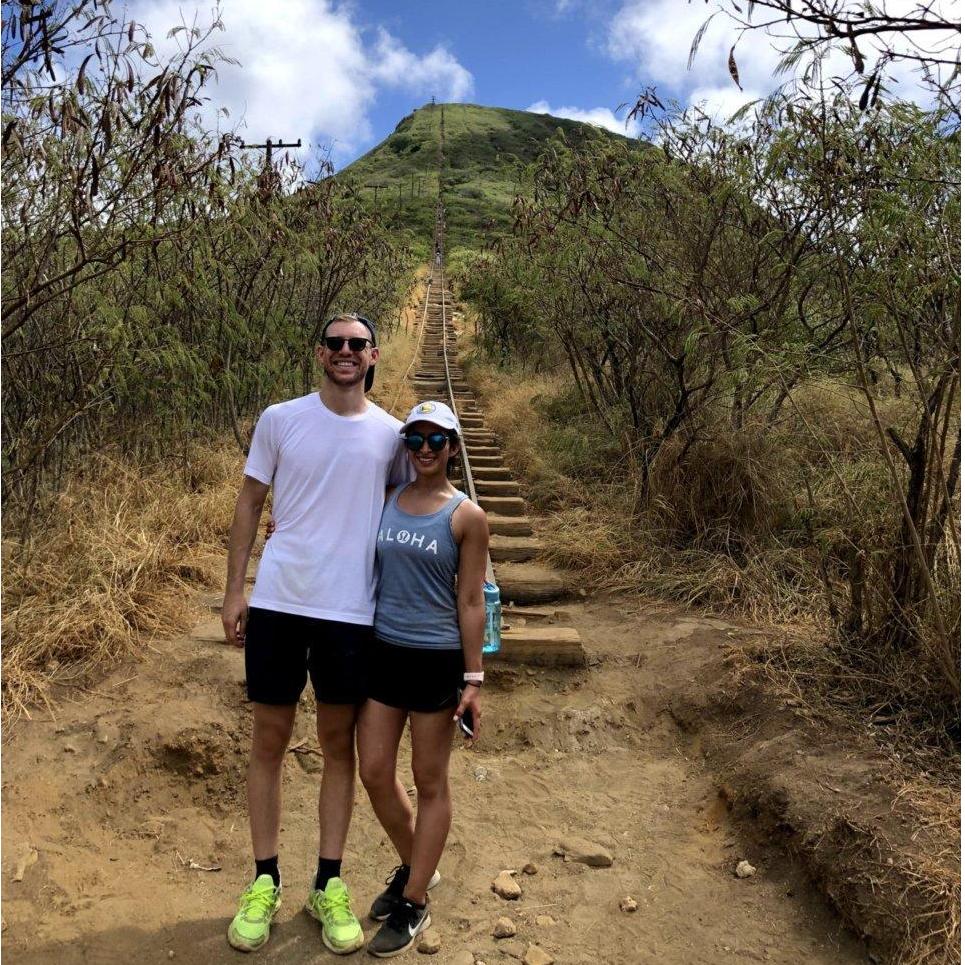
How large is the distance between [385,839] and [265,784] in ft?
3.35

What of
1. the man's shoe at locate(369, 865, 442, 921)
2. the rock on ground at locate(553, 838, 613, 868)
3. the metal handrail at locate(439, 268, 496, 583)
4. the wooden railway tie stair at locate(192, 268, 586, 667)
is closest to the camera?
the man's shoe at locate(369, 865, 442, 921)

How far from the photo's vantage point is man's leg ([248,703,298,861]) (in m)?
3.01

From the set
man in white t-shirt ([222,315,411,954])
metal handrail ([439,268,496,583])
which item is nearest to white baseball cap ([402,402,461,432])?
man in white t-shirt ([222,315,411,954])

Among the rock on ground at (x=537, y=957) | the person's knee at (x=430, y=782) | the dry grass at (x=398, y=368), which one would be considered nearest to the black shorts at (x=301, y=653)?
the person's knee at (x=430, y=782)

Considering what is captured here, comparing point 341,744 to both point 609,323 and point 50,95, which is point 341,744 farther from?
point 609,323

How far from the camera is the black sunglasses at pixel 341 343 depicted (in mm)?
2965

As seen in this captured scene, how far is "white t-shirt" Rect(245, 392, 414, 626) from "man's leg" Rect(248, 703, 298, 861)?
0.48m

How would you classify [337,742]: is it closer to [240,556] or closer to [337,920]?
[337,920]

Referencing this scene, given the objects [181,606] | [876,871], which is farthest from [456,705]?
[181,606]

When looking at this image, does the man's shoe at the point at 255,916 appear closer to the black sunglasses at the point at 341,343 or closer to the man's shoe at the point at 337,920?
the man's shoe at the point at 337,920

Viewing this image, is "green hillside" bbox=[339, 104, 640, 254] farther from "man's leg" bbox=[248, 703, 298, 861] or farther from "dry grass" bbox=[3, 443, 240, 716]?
"man's leg" bbox=[248, 703, 298, 861]

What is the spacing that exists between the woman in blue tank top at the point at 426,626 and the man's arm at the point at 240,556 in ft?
1.64

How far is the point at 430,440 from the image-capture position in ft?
9.46

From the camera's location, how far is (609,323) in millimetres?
9062
